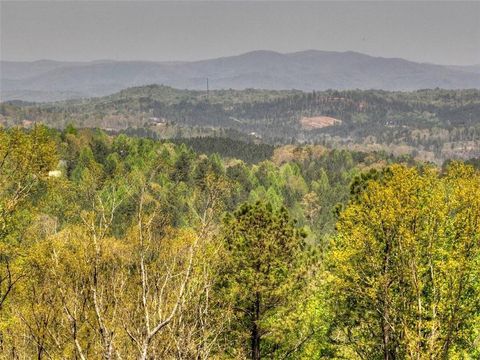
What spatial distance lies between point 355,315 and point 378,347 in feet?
6.07

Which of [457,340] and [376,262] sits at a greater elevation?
[376,262]

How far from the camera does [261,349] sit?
2766 cm

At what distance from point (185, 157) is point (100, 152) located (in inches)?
971

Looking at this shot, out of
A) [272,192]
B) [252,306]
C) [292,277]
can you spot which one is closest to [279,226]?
[292,277]

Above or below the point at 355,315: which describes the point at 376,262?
above

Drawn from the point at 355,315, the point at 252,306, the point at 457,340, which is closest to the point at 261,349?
the point at 252,306

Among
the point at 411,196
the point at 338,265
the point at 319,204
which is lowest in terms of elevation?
the point at 319,204

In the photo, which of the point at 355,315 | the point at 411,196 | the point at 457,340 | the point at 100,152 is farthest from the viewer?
the point at 100,152

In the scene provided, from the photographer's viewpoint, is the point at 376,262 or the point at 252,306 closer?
→ the point at 376,262

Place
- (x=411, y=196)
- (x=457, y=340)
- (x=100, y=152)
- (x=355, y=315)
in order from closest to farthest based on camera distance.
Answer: (x=457, y=340), (x=411, y=196), (x=355, y=315), (x=100, y=152)

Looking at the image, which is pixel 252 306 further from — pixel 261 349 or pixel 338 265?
pixel 338 265

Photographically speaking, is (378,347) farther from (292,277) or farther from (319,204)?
(319,204)

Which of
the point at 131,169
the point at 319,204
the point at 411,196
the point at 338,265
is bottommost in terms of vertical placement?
the point at 319,204

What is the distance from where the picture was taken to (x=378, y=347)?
2480cm
